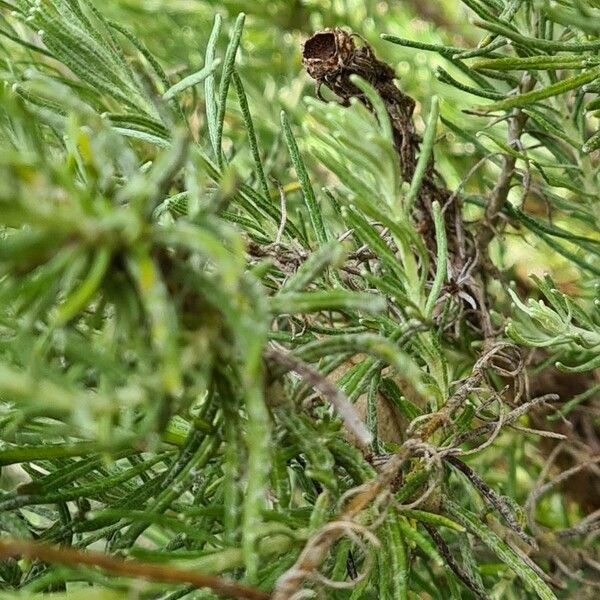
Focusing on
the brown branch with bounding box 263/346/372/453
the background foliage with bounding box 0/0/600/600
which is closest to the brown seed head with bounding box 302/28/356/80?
the background foliage with bounding box 0/0/600/600

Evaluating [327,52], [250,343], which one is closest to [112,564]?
[250,343]

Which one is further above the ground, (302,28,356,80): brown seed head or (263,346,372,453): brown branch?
(302,28,356,80): brown seed head

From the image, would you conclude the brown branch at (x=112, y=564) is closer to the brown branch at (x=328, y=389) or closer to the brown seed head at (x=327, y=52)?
the brown branch at (x=328, y=389)

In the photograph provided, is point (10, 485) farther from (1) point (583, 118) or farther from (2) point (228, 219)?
(1) point (583, 118)

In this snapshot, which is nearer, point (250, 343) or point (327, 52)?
point (250, 343)

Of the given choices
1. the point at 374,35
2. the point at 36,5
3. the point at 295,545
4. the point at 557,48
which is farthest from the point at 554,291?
the point at 374,35

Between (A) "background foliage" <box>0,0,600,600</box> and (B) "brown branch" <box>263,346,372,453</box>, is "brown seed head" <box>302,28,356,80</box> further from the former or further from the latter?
(B) "brown branch" <box>263,346,372,453</box>

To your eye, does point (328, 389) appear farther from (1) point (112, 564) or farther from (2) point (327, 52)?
(2) point (327, 52)

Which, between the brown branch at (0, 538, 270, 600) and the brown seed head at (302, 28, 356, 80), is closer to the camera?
the brown branch at (0, 538, 270, 600)
